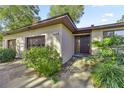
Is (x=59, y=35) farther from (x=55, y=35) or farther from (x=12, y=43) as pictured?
(x=12, y=43)

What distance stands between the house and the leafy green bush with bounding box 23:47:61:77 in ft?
5.57

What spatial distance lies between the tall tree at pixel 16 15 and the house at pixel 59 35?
6.06 metres

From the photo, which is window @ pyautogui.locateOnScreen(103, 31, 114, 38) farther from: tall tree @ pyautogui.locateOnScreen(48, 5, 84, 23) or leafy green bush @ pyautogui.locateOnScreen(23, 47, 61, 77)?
Result: tall tree @ pyautogui.locateOnScreen(48, 5, 84, 23)

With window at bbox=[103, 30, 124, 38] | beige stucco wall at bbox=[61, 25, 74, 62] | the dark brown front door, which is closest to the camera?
beige stucco wall at bbox=[61, 25, 74, 62]

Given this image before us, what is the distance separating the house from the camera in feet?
25.3

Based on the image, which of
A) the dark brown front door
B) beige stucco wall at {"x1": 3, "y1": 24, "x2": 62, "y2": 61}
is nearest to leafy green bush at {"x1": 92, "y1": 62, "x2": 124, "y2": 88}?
beige stucco wall at {"x1": 3, "y1": 24, "x2": 62, "y2": 61}

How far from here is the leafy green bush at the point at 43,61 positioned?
18.6 ft

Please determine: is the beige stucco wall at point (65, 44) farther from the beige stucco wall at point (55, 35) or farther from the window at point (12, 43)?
the window at point (12, 43)

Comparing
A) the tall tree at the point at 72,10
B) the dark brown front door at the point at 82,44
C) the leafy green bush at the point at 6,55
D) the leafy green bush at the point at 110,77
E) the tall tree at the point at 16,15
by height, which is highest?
the tall tree at the point at 72,10

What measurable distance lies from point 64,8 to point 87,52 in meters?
11.7

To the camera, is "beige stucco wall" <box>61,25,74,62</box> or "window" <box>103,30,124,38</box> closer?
"beige stucco wall" <box>61,25,74,62</box>

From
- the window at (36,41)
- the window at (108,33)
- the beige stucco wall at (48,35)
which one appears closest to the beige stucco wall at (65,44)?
the beige stucco wall at (48,35)

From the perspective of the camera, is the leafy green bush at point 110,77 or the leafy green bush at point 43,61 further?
the leafy green bush at point 43,61
